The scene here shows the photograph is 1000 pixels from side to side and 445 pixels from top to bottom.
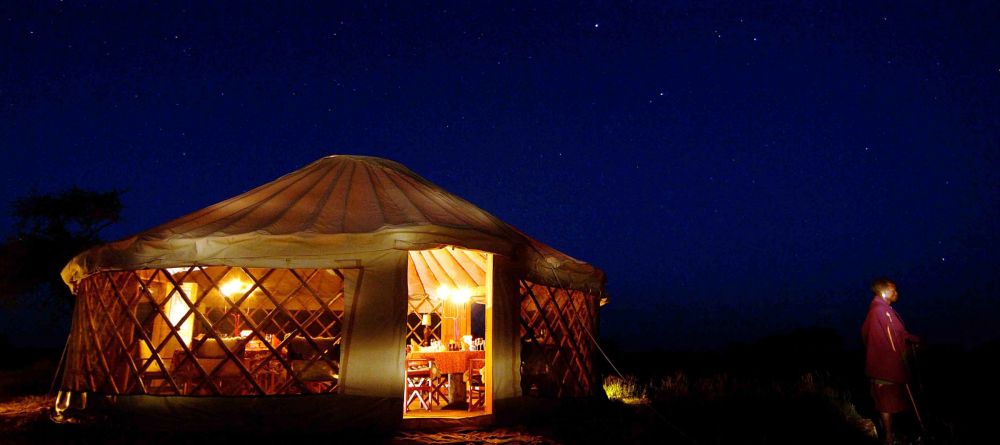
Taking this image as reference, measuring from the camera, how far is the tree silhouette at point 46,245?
1027 centimetres

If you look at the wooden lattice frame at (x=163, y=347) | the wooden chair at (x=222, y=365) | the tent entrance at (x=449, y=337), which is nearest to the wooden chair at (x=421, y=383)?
the tent entrance at (x=449, y=337)

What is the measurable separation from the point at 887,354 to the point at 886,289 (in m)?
0.36

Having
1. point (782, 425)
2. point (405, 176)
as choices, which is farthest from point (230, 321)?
point (782, 425)

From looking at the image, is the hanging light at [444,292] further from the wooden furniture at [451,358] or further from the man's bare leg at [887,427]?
the man's bare leg at [887,427]

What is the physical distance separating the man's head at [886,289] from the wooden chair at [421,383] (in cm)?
319

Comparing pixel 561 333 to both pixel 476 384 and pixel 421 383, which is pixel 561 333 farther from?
pixel 421 383

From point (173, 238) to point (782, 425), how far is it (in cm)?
423

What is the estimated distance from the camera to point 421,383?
19.7 ft

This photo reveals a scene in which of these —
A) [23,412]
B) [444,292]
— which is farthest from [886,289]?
[23,412]

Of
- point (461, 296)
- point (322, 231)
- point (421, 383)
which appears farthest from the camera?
point (461, 296)

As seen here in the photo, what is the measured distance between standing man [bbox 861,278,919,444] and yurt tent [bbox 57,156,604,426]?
2171mm

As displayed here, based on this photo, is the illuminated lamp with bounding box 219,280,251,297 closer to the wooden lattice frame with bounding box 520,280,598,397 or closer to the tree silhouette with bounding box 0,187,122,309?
the wooden lattice frame with bounding box 520,280,598,397

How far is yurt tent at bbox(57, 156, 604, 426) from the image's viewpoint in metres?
4.41

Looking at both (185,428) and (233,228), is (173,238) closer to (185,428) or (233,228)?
(233,228)
